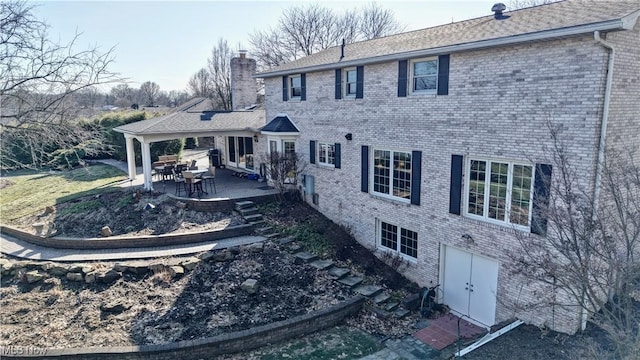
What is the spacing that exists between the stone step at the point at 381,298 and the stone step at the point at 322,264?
1935mm

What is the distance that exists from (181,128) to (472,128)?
13.8 meters

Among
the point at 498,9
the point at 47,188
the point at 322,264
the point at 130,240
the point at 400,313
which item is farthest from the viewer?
the point at 47,188

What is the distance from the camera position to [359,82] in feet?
46.7

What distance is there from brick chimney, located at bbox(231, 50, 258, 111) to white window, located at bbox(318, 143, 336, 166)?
11.3m

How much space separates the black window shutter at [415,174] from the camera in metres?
12.3

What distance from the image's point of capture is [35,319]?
35.0ft

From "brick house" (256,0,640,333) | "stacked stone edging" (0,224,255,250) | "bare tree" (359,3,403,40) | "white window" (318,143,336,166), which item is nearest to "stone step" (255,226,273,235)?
"stacked stone edging" (0,224,255,250)

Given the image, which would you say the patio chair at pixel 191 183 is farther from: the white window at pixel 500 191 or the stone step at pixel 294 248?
the white window at pixel 500 191

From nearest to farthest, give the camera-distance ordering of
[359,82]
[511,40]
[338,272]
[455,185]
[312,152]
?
[511,40] < [455,185] < [338,272] < [359,82] < [312,152]

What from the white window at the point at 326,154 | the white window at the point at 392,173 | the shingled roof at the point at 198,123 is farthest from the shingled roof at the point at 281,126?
the white window at the point at 392,173

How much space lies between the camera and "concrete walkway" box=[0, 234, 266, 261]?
13.3m

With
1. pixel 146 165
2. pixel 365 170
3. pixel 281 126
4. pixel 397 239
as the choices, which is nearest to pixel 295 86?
pixel 281 126

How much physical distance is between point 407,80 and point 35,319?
12338 millimetres

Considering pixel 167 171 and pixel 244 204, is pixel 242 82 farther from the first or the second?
pixel 244 204
